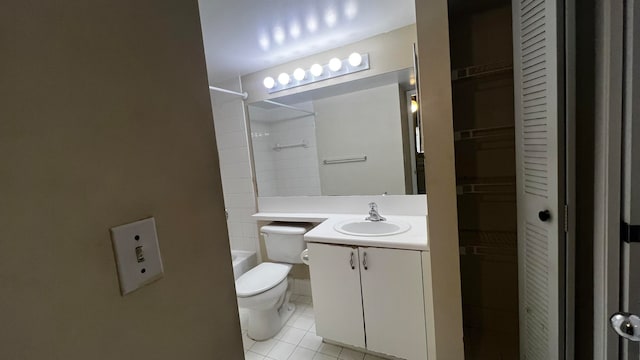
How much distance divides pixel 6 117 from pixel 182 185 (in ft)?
0.83

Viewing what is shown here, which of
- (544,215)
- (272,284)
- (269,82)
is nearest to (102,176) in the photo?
(544,215)

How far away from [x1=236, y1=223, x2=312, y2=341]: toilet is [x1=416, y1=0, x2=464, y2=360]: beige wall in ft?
3.49

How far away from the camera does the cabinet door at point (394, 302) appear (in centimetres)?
145

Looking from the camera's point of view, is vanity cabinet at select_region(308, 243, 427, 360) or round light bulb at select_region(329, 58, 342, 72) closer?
vanity cabinet at select_region(308, 243, 427, 360)

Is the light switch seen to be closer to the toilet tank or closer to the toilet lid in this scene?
the toilet lid

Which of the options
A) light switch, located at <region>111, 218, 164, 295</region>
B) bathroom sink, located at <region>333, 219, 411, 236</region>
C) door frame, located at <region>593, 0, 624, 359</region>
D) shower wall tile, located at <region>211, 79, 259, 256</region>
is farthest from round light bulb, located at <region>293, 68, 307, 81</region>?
light switch, located at <region>111, 218, 164, 295</region>

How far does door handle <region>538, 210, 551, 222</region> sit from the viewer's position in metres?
0.86

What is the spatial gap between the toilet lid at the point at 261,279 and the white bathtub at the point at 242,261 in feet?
1.29

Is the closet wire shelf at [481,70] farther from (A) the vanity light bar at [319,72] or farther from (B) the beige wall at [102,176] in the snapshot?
(B) the beige wall at [102,176]

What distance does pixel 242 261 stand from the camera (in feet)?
8.13

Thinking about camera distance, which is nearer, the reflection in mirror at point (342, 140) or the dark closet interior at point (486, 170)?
the dark closet interior at point (486, 170)

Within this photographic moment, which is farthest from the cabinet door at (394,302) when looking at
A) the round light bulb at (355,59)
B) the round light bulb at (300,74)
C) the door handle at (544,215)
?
the round light bulb at (300,74)

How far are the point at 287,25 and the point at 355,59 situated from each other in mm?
566

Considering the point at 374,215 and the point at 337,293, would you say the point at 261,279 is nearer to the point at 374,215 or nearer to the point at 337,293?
the point at 337,293
